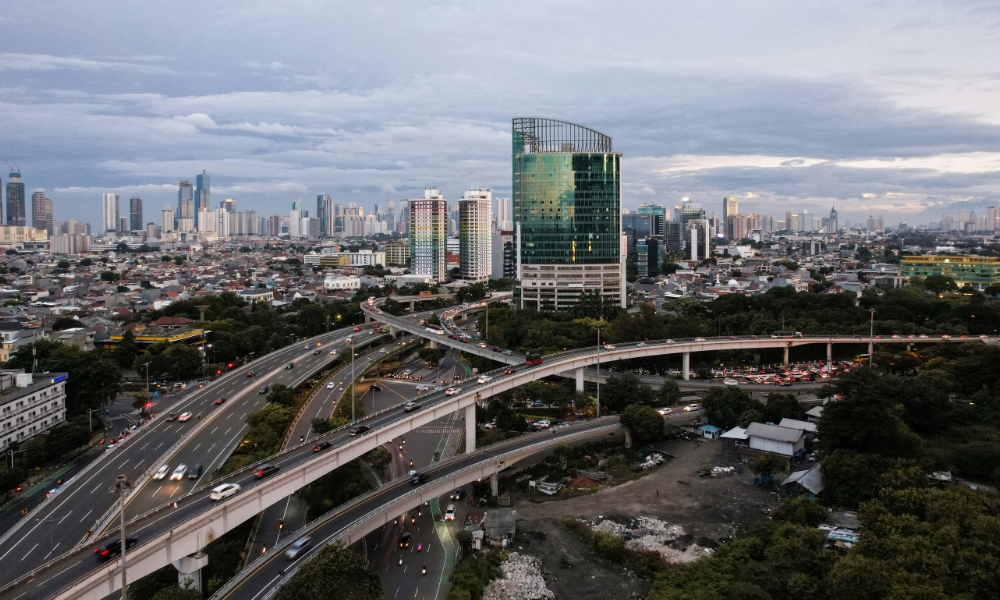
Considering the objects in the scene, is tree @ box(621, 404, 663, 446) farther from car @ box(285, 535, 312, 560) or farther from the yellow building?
the yellow building

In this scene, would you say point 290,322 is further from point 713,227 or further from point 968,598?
point 713,227

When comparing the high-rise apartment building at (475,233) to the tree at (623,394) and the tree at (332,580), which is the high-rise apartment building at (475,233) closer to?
the tree at (623,394)

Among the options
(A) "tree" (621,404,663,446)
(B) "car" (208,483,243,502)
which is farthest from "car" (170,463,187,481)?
(A) "tree" (621,404,663,446)

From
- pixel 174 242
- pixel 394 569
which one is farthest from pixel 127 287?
pixel 174 242

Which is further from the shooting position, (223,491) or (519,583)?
(519,583)

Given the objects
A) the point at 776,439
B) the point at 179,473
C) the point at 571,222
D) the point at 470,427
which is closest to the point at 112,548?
the point at 179,473

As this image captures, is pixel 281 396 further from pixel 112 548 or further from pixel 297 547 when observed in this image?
pixel 112 548
